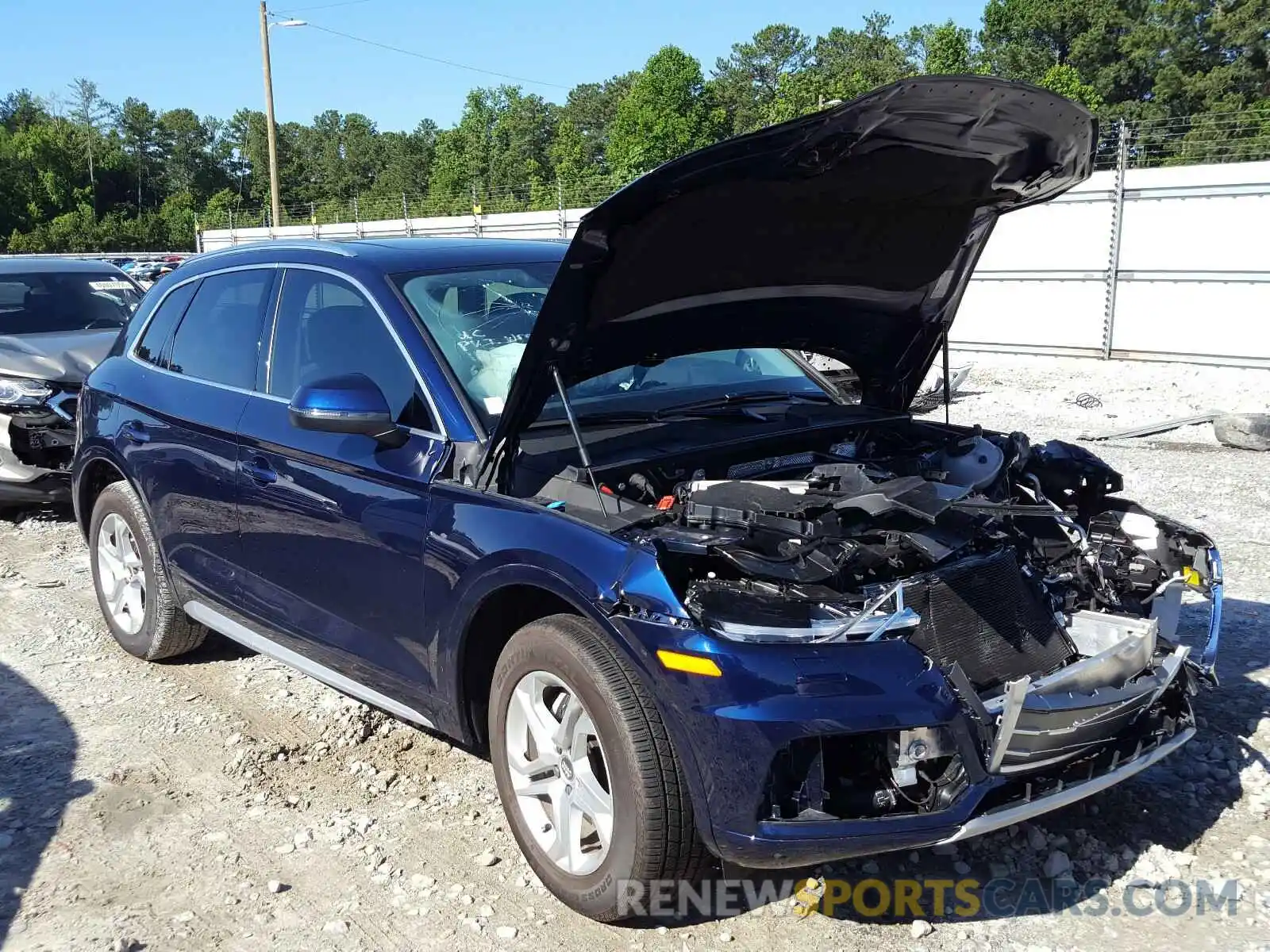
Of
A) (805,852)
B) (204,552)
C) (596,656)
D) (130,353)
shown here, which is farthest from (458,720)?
(130,353)

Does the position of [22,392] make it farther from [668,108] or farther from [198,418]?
[668,108]

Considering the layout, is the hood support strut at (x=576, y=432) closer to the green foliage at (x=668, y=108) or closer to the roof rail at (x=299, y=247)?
the roof rail at (x=299, y=247)

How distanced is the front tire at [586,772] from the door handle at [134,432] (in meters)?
2.52

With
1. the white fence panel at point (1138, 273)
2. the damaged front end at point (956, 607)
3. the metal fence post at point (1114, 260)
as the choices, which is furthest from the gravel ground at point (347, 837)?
the metal fence post at point (1114, 260)

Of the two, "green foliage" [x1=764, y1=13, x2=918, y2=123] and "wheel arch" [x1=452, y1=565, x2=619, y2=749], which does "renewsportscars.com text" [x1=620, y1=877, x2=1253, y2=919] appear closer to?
"wheel arch" [x1=452, y1=565, x2=619, y2=749]

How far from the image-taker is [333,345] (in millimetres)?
4059

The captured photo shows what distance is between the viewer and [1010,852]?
11.3ft

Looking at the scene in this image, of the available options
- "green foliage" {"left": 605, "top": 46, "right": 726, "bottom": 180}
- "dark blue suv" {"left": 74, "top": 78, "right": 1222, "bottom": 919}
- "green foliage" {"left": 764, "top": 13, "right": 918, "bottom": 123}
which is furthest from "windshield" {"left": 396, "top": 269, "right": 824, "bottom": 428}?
"green foliage" {"left": 605, "top": 46, "right": 726, "bottom": 180}

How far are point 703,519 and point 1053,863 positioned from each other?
1.54 meters

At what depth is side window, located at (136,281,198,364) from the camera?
201 inches

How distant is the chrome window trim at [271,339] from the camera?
3607 mm

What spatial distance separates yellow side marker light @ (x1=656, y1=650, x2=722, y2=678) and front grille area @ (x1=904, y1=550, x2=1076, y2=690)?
1.98ft

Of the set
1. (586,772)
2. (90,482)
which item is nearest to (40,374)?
(90,482)

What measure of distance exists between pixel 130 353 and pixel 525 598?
308 centimetres
